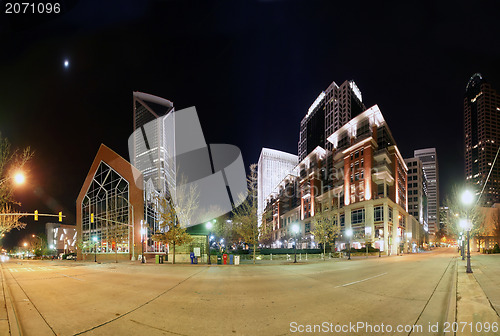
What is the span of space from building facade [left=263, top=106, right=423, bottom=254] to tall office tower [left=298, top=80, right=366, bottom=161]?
43.0m

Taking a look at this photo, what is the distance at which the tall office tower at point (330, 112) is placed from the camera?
13851 cm

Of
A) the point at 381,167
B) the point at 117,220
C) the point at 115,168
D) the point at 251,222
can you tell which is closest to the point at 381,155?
the point at 381,167

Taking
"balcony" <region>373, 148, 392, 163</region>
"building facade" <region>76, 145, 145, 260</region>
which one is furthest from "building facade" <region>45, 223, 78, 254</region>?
"balcony" <region>373, 148, 392, 163</region>

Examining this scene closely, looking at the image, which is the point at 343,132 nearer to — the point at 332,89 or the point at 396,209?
the point at 396,209

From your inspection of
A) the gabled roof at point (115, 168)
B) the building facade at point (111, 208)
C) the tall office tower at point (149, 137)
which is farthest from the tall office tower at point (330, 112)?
the building facade at point (111, 208)

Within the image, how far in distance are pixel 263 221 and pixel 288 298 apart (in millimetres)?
23588

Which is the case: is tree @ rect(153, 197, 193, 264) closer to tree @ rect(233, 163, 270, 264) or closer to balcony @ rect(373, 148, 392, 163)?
tree @ rect(233, 163, 270, 264)


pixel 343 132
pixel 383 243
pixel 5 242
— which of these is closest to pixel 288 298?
pixel 383 243

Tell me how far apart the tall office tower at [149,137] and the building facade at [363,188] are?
53380 mm

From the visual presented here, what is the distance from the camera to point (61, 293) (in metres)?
11.5

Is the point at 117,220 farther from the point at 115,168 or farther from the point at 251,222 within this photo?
the point at 251,222

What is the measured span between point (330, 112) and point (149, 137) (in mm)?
101490

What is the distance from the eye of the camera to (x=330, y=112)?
14775 centimetres

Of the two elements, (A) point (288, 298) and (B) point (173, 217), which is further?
(B) point (173, 217)
